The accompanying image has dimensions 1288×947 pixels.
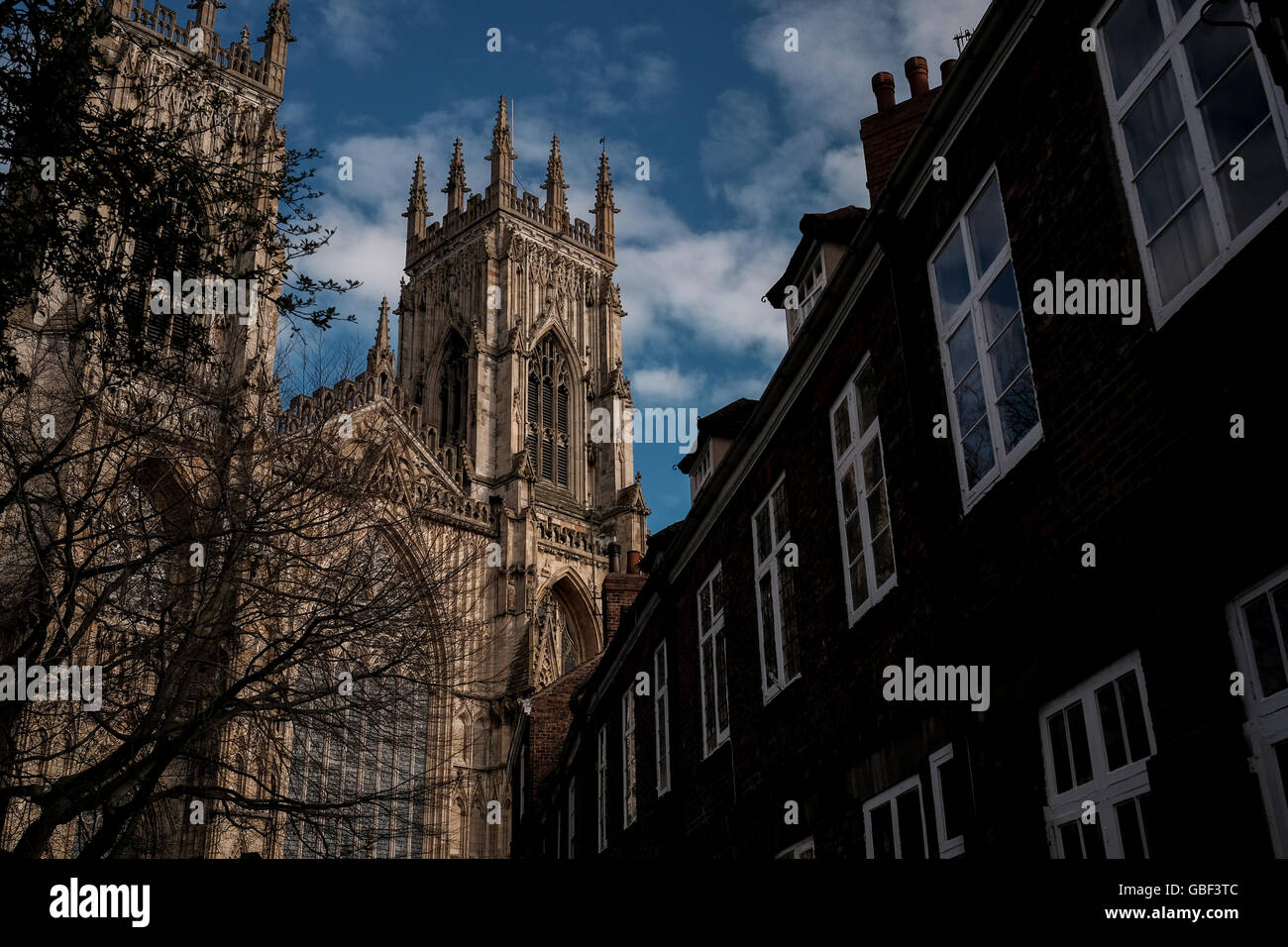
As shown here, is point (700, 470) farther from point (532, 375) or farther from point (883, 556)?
point (532, 375)

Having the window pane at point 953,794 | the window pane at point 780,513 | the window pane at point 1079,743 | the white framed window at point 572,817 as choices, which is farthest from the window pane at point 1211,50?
the white framed window at point 572,817

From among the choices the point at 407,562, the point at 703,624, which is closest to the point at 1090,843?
the point at 703,624

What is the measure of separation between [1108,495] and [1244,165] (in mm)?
1709

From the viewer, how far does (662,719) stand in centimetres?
1491

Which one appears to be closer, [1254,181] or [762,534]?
[1254,181]

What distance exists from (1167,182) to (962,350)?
2.28m

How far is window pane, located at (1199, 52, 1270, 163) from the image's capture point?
5.25 m

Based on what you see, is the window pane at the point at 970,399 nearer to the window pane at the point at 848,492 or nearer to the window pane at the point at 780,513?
the window pane at the point at 848,492

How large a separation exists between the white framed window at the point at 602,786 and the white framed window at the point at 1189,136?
13.7m

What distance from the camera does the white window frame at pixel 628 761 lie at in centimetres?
1630

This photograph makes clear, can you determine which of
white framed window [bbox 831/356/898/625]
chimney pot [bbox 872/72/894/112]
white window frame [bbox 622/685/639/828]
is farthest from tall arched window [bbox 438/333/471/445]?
white framed window [bbox 831/356/898/625]

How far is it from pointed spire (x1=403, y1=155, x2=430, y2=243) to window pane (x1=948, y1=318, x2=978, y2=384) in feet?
169

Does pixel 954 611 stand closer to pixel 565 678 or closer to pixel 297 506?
pixel 297 506

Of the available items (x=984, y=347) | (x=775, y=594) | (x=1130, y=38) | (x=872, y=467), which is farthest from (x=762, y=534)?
(x=1130, y=38)
